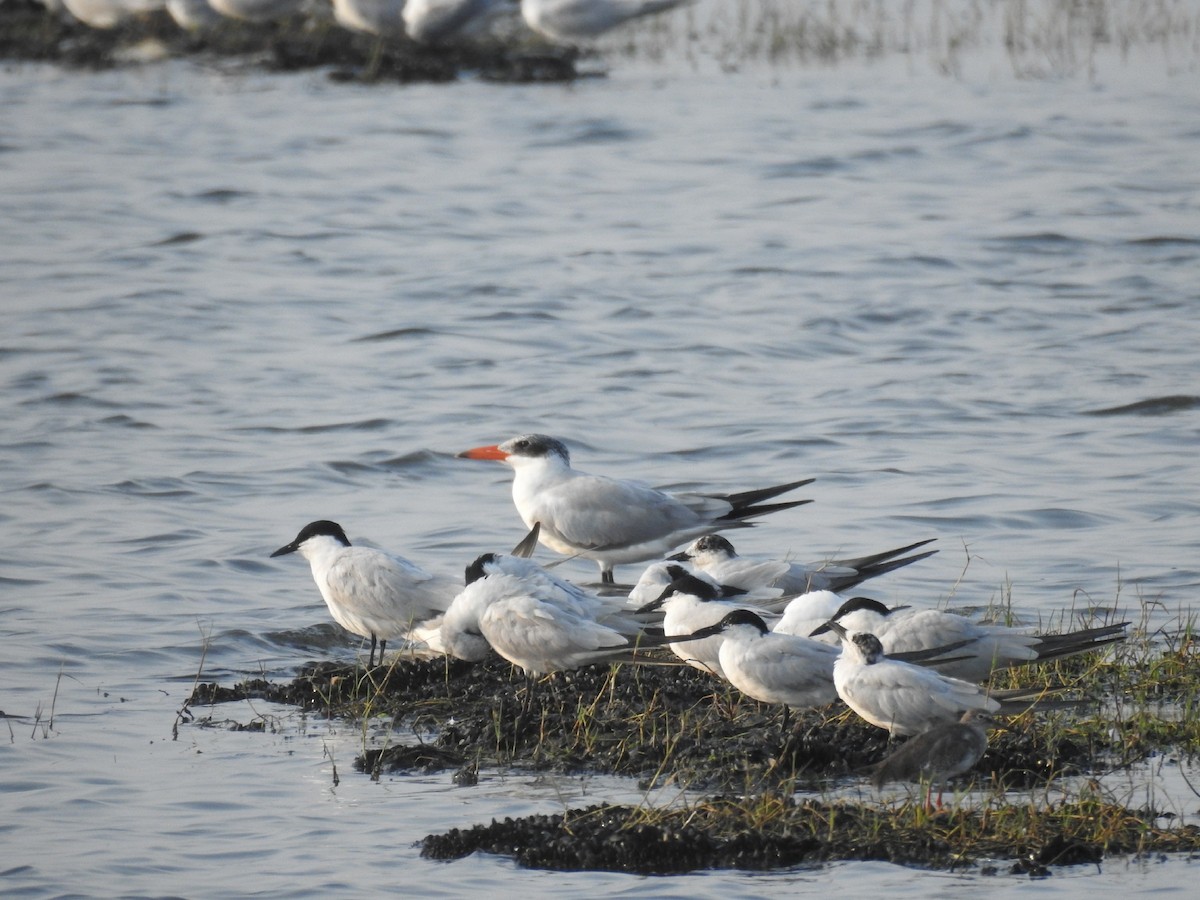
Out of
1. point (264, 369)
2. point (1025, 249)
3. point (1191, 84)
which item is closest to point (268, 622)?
point (264, 369)

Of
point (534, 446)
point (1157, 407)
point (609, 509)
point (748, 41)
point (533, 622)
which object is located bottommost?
point (1157, 407)

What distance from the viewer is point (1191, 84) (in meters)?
21.5

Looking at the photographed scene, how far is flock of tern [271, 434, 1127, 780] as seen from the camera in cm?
590

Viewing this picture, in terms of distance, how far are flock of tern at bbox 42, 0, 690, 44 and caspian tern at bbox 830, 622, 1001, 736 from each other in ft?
54.2

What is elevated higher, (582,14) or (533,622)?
(582,14)

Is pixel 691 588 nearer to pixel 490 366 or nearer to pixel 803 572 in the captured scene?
pixel 803 572

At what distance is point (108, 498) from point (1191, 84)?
15175 millimetres

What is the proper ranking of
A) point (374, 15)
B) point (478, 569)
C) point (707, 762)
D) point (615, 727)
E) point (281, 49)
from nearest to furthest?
1. point (707, 762)
2. point (615, 727)
3. point (478, 569)
4. point (374, 15)
5. point (281, 49)

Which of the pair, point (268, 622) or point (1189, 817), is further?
point (268, 622)

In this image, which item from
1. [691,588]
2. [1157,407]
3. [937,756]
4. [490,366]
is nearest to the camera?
[937,756]

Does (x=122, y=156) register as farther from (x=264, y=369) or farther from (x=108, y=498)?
(x=108, y=498)

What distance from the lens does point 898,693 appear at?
584cm

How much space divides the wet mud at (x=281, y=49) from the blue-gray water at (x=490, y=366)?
0.33 m

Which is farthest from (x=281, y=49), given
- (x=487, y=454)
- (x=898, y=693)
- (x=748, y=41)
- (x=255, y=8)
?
(x=898, y=693)
